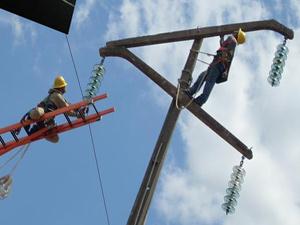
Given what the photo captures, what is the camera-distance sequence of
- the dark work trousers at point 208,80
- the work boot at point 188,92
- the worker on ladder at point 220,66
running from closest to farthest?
the work boot at point 188,92
the dark work trousers at point 208,80
the worker on ladder at point 220,66

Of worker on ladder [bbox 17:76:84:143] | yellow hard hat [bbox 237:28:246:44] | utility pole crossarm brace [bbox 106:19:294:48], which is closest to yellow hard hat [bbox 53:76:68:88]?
worker on ladder [bbox 17:76:84:143]

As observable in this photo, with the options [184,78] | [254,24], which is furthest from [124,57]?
[254,24]

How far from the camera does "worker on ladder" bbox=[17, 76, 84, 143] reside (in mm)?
13180

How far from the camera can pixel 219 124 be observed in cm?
1295

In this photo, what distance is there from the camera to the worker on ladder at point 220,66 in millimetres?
13469

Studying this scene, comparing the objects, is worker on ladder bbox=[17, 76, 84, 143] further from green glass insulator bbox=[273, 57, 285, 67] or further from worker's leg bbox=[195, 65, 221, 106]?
green glass insulator bbox=[273, 57, 285, 67]

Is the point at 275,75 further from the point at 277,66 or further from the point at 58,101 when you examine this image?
the point at 58,101

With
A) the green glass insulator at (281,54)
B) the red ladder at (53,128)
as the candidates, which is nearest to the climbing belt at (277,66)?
the green glass insulator at (281,54)

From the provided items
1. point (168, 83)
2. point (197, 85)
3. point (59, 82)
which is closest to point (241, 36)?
point (197, 85)

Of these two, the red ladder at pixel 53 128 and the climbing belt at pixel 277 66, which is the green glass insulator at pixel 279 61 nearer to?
the climbing belt at pixel 277 66

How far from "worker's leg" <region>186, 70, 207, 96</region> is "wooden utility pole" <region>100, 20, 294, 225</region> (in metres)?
0.09

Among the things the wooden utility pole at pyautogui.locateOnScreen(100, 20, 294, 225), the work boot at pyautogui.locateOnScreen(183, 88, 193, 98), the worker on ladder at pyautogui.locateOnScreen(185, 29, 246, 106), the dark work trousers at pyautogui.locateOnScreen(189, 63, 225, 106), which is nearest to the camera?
the wooden utility pole at pyautogui.locateOnScreen(100, 20, 294, 225)

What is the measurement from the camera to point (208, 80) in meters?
13.7

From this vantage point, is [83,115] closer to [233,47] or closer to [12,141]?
[12,141]
